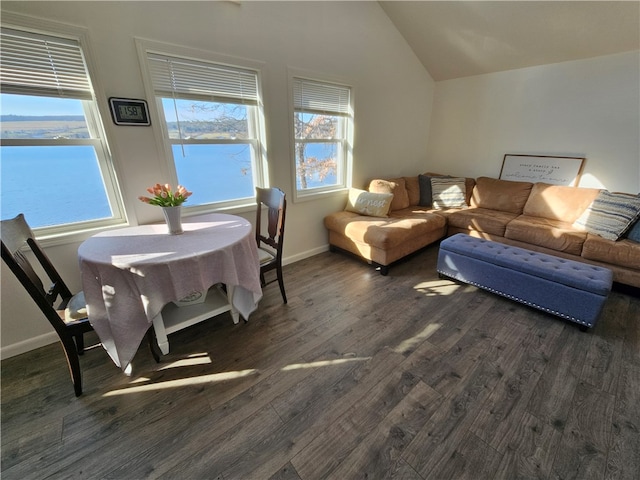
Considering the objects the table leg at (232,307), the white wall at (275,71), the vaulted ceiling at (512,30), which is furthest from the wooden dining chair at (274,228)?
the vaulted ceiling at (512,30)

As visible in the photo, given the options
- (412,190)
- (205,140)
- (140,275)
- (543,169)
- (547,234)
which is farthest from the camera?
(412,190)

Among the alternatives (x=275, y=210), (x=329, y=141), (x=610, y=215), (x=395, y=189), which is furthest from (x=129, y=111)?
(x=610, y=215)

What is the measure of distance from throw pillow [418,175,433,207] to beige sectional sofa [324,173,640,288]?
0.04 m

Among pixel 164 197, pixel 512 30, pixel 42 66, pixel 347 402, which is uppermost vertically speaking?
pixel 512 30

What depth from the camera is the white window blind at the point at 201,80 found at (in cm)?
201

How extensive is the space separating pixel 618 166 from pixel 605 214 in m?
0.81

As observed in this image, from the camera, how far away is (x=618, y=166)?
289 cm

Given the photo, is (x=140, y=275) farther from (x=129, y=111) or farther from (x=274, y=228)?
(x=129, y=111)

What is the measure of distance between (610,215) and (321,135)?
3.02m

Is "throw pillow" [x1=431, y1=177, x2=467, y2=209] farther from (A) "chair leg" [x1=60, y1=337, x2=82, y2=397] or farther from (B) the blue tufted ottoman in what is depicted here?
(A) "chair leg" [x1=60, y1=337, x2=82, y2=397]

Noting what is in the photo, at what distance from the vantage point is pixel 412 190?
391 cm

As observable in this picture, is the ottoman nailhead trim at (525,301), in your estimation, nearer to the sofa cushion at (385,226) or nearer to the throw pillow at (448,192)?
the sofa cushion at (385,226)

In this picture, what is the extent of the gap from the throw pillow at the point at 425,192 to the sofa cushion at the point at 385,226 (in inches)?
21.3

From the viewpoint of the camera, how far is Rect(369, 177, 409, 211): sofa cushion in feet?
11.4
